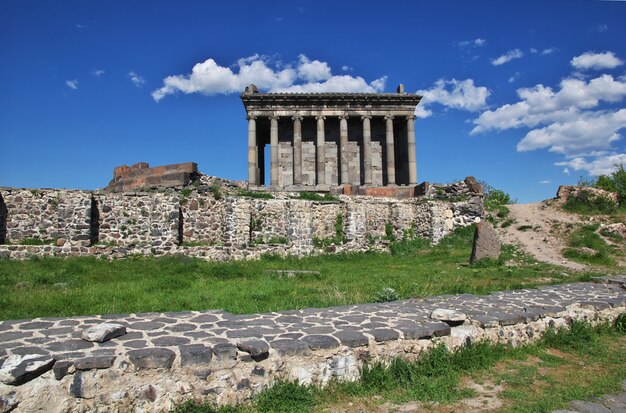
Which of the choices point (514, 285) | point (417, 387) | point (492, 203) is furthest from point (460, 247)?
point (417, 387)

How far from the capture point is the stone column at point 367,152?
27547 millimetres

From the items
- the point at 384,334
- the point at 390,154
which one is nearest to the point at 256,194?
the point at 384,334

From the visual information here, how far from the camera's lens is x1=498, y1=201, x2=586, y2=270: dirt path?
576 inches

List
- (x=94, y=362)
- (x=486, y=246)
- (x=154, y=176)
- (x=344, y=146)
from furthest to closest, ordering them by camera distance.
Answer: (x=344, y=146) → (x=154, y=176) → (x=486, y=246) → (x=94, y=362)

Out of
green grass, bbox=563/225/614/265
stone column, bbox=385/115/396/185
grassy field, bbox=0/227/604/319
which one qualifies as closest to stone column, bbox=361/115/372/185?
stone column, bbox=385/115/396/185

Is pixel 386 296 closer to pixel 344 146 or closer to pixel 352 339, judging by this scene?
pixel 352 339

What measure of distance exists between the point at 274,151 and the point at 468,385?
24119 millimetres

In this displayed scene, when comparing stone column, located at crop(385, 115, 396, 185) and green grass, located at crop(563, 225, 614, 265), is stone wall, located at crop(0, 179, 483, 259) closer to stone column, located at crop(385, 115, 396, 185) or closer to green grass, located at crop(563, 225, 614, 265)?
green grass, located at crop(563, 225, 614, 265)

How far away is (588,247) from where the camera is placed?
14562 millimetres

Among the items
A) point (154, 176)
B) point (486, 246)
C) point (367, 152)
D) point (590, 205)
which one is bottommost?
point (486, 246)

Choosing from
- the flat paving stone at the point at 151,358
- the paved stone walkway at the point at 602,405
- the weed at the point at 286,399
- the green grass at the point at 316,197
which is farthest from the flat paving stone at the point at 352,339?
the green grass at the point at 316,197

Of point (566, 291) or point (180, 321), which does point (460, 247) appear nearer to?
point (566, 291)

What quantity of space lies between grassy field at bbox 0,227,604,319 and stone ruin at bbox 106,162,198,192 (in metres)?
3.33

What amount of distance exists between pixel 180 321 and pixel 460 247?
13.8 metres
